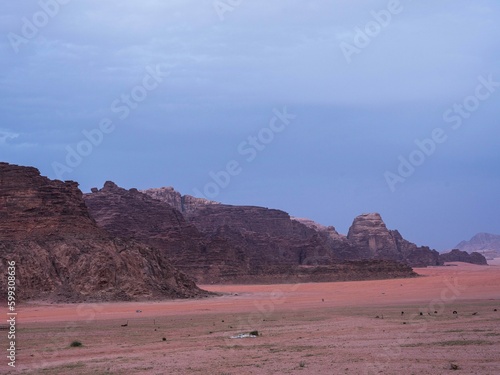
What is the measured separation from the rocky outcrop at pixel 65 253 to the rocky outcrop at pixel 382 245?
97.9m

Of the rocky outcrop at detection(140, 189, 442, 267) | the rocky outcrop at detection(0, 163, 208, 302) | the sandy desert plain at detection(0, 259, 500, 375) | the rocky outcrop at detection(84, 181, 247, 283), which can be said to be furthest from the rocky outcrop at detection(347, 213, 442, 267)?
the sandy desert plain at detection(0, 259, 500, 375)

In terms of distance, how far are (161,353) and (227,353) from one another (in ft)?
6.83

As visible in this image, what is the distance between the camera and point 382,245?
547 ft

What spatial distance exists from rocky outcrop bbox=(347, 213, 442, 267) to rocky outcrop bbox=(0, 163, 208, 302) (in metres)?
97.9

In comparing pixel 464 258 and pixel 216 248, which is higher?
pixel 216 248

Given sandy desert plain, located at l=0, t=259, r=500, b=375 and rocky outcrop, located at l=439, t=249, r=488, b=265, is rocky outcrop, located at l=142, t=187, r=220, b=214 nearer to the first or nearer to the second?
rocky outcrop, located at l=439, t=249, r=488, b=265

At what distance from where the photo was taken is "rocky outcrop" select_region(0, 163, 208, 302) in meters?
48.1

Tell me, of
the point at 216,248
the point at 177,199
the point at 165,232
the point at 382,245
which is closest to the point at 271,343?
the point at 216,248

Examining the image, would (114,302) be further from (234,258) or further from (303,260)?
(303,260)

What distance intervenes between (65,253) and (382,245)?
409 ft

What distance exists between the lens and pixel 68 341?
2534cm

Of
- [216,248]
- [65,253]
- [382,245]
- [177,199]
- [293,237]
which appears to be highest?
[177,199]

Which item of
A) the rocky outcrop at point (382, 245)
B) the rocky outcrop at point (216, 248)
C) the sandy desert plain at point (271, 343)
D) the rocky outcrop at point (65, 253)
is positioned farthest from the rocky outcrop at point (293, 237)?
the sandy desert plain at point (271, 343)

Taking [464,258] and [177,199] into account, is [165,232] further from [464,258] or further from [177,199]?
[464,258]
